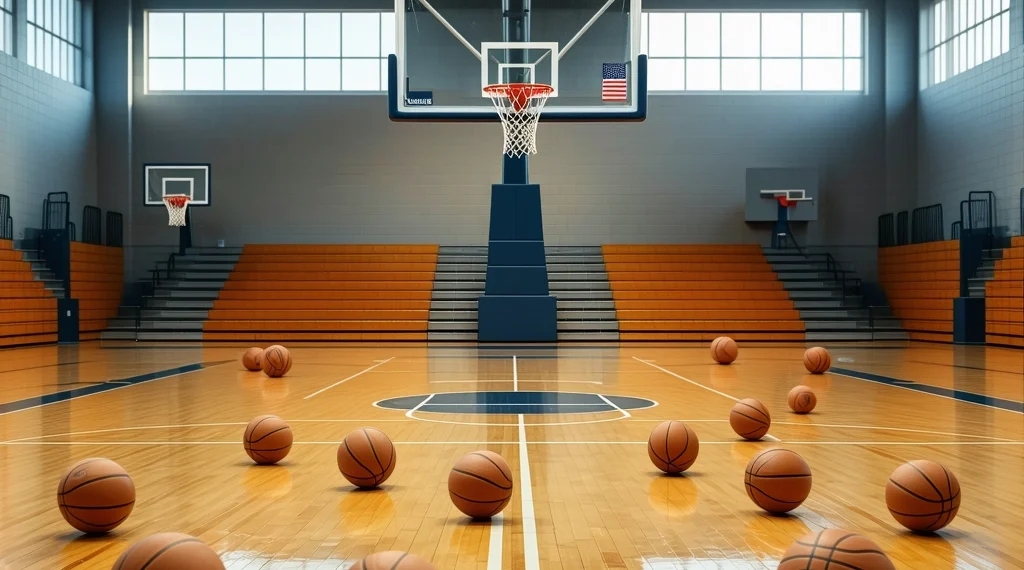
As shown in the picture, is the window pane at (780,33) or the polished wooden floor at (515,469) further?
the window pane at (780,33)

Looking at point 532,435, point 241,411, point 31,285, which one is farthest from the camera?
point 31,285

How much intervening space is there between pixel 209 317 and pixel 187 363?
7726mm

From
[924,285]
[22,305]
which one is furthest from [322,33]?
[924,285]

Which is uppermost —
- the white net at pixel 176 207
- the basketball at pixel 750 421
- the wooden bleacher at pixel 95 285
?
the white net at pixel 176 207

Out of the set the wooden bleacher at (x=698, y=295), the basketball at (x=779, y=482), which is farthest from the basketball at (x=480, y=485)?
the wooden bleacher at (x=698, y=295)

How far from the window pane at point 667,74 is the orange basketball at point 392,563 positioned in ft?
80.2

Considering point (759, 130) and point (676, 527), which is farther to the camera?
point (759, 130)

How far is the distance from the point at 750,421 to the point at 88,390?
774 centimetres

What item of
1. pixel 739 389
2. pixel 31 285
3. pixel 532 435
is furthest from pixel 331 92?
pixel 532 435

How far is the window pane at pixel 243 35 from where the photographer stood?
25609 mm

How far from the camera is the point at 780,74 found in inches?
1019

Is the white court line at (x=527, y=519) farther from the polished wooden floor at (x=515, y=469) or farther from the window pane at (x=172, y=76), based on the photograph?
the window pane at (x=172, y=76)

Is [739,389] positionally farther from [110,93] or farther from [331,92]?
[110,93]

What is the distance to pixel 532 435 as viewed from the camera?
7387 mm
